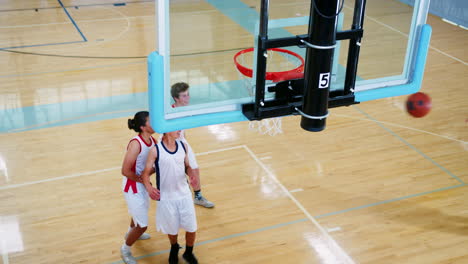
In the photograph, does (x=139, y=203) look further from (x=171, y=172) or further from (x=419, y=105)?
(x=419, y=105)

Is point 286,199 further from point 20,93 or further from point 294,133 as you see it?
point 20,93

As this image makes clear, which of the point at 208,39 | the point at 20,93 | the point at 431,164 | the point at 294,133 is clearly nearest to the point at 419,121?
the point at 431,164

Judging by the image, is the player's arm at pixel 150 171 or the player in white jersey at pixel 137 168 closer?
→ the player's arm at pixel 150 171

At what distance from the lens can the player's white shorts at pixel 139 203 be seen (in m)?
4.65

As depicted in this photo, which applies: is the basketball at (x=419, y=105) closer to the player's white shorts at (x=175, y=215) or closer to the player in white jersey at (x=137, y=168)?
the player's white shorts at (x=175, y=215)

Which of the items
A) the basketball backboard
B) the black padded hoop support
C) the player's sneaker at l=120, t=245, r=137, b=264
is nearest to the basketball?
the basketball backboard

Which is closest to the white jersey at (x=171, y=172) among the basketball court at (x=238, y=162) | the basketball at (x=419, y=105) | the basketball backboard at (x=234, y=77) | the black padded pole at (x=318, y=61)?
the basketball court at (x=238, y=162)

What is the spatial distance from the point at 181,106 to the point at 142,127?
931 mm

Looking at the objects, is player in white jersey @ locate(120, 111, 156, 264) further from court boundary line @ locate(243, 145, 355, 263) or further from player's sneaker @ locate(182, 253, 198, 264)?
court boundary line @ locate(243, 145, 355, 263)

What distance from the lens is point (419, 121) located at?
7.81 metres

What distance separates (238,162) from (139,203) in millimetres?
2227

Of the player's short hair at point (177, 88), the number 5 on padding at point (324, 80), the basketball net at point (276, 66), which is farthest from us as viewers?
the basketball net at point (276, 66)


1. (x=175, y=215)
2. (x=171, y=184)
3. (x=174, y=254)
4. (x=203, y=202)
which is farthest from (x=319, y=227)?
(x=171, y=184)

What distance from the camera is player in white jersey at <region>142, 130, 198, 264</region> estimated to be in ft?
14.4
